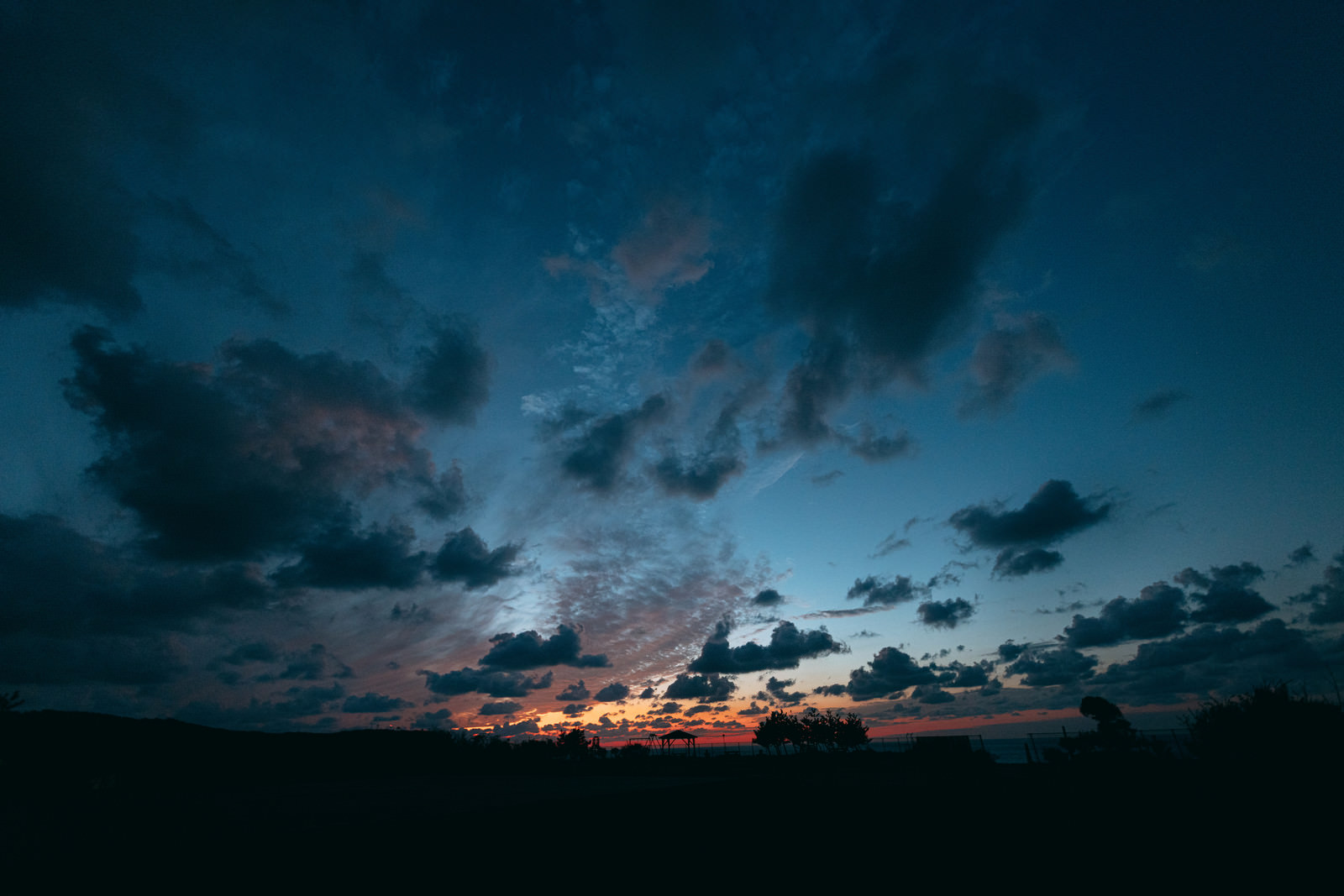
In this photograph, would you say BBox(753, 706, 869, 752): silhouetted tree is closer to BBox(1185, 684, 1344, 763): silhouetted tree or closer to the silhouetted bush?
the silhouetted bush

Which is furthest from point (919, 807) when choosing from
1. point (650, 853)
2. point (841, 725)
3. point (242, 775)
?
point (841, 725)

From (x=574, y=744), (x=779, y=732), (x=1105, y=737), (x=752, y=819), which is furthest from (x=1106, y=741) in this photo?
(x=574, y=744)

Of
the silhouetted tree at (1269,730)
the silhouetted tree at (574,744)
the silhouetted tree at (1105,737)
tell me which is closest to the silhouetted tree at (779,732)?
the silhouetted tree at (574,744)

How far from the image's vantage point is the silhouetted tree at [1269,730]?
92.6ft

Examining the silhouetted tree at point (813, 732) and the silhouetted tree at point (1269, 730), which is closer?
the silhouetted tree at point (1269, 730)

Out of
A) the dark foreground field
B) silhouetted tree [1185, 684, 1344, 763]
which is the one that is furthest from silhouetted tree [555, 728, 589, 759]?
silhouetted tree [1185, 684, 1344, 763]

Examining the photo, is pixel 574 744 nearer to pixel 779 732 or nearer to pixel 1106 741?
pixel 779 732

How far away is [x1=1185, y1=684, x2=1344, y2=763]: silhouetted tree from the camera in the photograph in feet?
92.6

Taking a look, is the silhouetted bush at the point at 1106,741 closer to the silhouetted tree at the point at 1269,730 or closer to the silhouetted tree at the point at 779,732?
the silhouetted tree at the point at 1269,730

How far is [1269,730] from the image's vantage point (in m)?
32.2

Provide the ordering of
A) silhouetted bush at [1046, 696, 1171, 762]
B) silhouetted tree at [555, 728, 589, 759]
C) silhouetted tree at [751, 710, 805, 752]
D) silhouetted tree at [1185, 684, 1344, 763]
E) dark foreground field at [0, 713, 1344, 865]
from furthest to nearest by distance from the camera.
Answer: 1. silhouetted tree at [751, 710, 805, 752]
2. silhouetted tree at [555, 728, 589, 759]
3. silhouetted bush at [1046, 696, 1171, 762]
4. silhouetted tree at [1185, 684, 1344, 763]
5. dark foreground field at [0, 713, 1344, 865]

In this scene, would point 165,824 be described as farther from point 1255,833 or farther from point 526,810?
point 1255,833

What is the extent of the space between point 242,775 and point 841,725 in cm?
8450

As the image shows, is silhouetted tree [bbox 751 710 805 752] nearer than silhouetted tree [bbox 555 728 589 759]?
No
